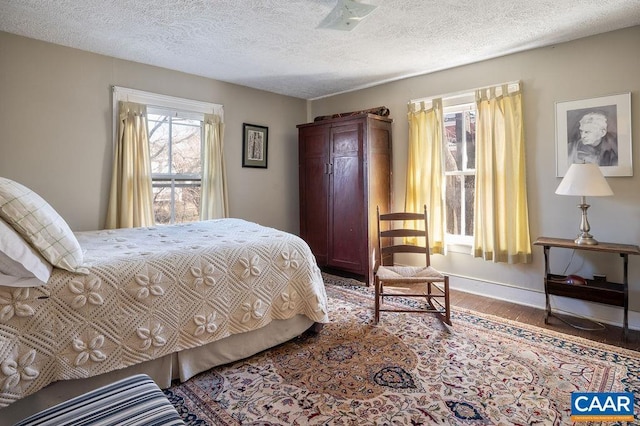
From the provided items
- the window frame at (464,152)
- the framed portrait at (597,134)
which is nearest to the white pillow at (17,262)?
the window frame at (464,152)

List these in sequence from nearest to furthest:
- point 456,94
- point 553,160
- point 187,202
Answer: point 553,160, point 456,94, point 187,202

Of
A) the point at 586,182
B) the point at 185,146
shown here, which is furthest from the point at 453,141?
the point at 185,146

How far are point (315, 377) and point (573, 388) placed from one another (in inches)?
58.3

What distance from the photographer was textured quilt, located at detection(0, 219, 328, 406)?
1557mm

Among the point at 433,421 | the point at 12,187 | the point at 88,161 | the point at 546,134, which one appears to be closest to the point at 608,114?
the point at 546,134

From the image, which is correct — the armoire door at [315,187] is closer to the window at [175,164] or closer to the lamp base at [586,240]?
the window at [175,164]

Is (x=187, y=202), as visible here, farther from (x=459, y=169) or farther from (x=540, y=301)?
(x=540, y=301)

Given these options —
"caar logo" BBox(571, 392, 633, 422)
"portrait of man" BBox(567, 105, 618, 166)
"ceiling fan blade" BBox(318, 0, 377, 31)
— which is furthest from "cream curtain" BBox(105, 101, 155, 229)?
"portrait of man" BBox(567, 105, 618, 166)

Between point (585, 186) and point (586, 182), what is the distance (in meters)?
0.03

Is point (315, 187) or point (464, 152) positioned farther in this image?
point (315, 187)

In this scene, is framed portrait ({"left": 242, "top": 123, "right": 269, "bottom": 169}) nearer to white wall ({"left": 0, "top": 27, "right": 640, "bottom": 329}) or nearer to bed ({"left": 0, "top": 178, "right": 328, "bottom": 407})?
white wall ({"left": 0, "top": 27, "right": 640, "bottom": 329})

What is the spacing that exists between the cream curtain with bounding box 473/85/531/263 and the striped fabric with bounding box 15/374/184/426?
10.8 ft

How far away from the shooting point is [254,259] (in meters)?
2.31

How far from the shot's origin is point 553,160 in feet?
10.5
